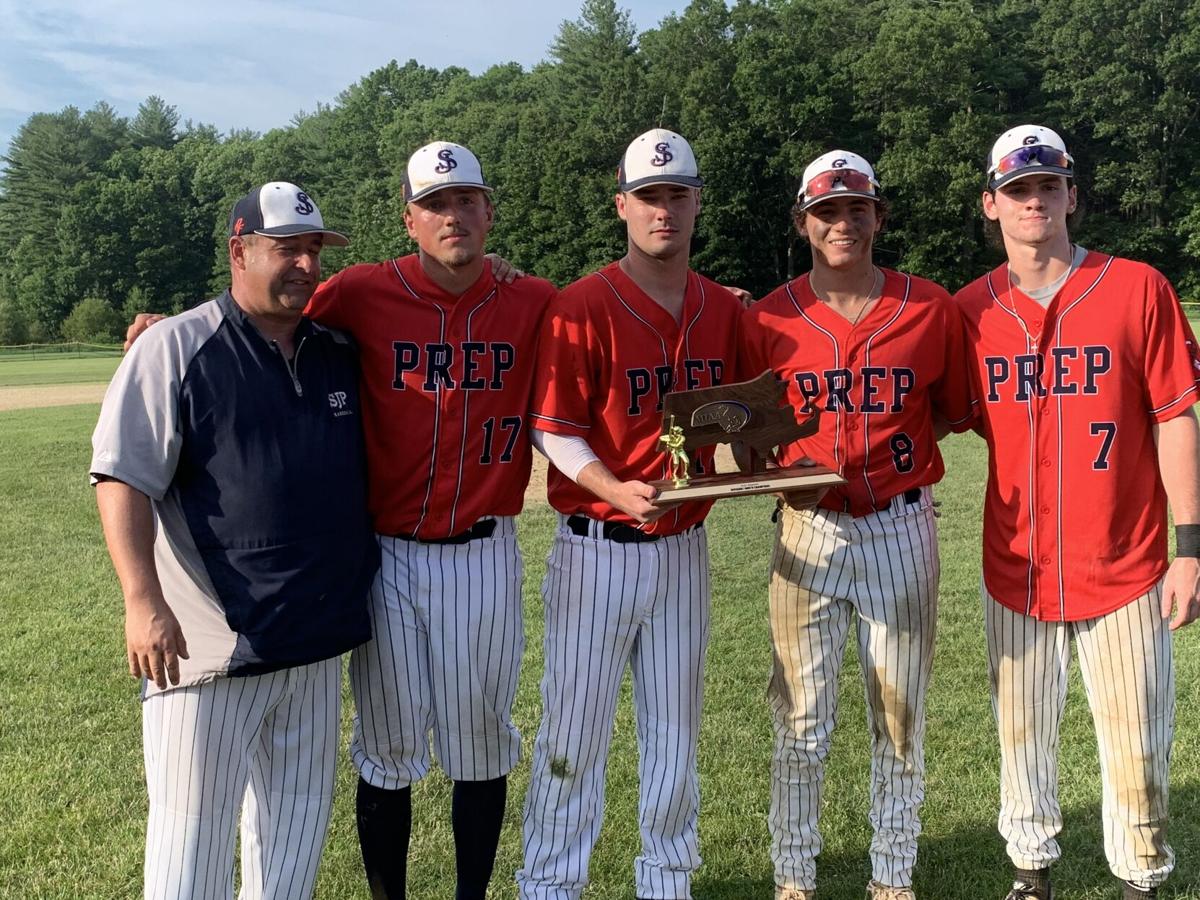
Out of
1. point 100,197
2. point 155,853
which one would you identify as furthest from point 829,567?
point 100,197

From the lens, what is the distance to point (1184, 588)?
2.96 metres

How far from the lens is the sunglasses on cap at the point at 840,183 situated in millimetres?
3064

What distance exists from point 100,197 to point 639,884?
70.8 meters

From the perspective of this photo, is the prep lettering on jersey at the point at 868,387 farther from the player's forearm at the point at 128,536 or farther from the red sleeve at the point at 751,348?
the player's forearm at the point at 128,536

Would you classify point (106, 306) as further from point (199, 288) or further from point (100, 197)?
point (100, 197)

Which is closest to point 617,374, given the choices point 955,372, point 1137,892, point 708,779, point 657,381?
point 657,381

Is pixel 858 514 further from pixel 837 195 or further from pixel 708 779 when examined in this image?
pixel 708 779

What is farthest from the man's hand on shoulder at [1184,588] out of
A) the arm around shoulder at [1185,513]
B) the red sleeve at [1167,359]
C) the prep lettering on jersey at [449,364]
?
the prep lettering on jersey at [449,364]

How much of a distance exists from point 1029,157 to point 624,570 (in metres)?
1.77

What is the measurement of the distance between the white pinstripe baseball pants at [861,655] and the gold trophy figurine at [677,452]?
1.80ft

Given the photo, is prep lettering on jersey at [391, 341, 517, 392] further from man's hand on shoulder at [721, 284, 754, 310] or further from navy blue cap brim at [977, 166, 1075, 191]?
navy blue cap brim at [977, 166, 1075, 191]

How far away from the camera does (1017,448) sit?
3.09 metres

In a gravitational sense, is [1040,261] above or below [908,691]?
above

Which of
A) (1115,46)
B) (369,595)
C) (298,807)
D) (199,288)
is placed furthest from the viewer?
(199,288)
